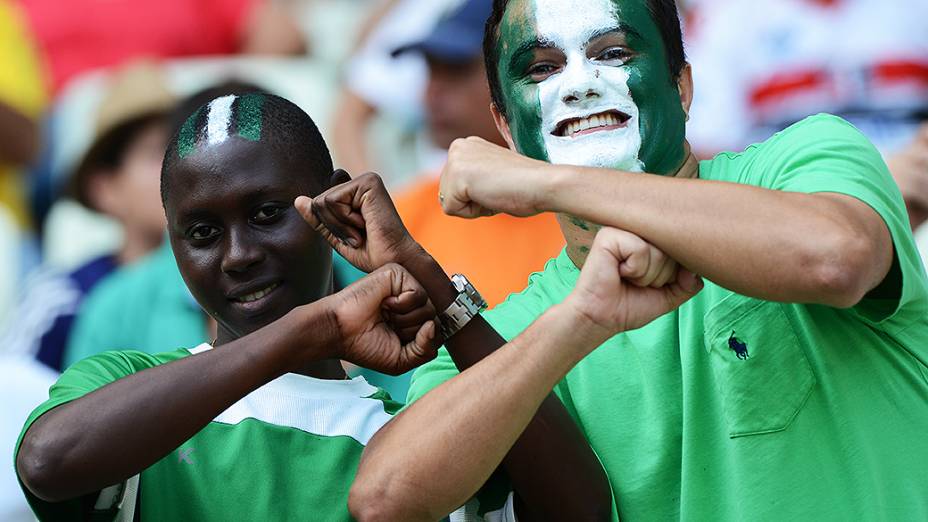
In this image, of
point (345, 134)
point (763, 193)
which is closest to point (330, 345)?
point (763, 193)

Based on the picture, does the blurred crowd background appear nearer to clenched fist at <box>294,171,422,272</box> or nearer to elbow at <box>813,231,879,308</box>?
clenched fist at <box>294,171,422,272</box>

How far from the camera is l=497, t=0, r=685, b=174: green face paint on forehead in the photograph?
2.77 m

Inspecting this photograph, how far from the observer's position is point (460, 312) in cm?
259

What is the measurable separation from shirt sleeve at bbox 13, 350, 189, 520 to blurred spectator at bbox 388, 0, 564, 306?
137 cm

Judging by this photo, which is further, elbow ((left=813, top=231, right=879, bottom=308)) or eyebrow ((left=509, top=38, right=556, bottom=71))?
eyebrow ((left=509, top=38, right=556, bottom=71))

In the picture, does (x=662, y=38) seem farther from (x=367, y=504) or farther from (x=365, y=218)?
(x=367, y=504)

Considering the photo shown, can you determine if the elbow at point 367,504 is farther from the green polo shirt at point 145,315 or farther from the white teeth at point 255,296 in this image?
the green polo shirt at point 145,315

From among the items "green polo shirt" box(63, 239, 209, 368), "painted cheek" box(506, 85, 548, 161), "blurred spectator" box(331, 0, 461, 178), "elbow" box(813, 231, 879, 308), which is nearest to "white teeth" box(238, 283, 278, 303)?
"painted cheek" box(506, 85, 548, 161)

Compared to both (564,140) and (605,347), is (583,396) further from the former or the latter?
(564,140)

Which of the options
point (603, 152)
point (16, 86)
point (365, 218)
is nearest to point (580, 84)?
point (603, 152)

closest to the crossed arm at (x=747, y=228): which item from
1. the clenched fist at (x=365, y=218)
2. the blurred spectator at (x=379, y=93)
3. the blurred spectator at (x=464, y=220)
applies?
the clenched fist at (x=365, y=218)

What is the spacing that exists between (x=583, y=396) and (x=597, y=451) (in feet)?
0.35

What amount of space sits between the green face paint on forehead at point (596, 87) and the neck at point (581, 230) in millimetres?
30

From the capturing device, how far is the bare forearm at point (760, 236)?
230 centimetres
